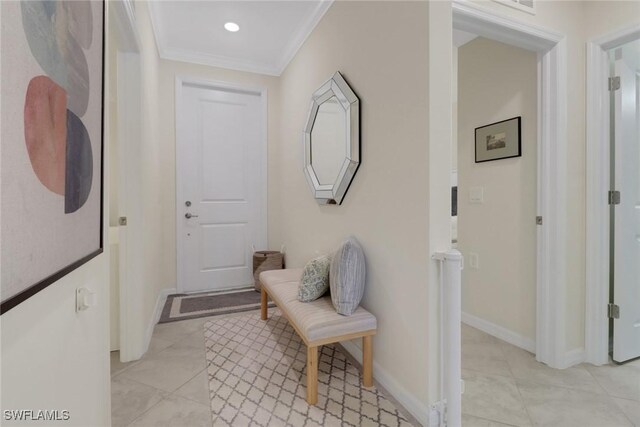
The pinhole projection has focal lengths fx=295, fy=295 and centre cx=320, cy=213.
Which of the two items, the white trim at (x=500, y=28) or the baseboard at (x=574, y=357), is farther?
the baseboard at (x=574, y=357)

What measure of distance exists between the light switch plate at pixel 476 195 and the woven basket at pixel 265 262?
2.06m

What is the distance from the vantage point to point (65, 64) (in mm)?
770

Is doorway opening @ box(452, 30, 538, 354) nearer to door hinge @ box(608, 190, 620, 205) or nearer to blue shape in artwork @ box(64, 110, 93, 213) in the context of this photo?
door hinge @ box(608, 190, 620, 205)

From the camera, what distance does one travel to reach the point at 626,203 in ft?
6.31

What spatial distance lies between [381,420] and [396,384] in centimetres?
21

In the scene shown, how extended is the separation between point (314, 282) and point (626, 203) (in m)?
2.09

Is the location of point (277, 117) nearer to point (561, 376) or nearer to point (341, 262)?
point (341, 262)

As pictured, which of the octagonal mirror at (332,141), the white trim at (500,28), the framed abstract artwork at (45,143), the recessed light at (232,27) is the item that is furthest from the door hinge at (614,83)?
the recessed light at (232,27)

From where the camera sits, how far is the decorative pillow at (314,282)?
1854 mm

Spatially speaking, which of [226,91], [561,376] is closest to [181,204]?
[226,91]

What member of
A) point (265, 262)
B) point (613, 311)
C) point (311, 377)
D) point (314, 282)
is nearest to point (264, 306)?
point (265, 262)

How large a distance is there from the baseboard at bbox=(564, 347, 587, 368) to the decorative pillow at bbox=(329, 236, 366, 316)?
143 cm

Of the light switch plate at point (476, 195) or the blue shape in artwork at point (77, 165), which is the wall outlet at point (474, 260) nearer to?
the light switch plate at point (476, 195)

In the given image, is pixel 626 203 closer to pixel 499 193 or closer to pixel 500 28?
pixel 499 193
